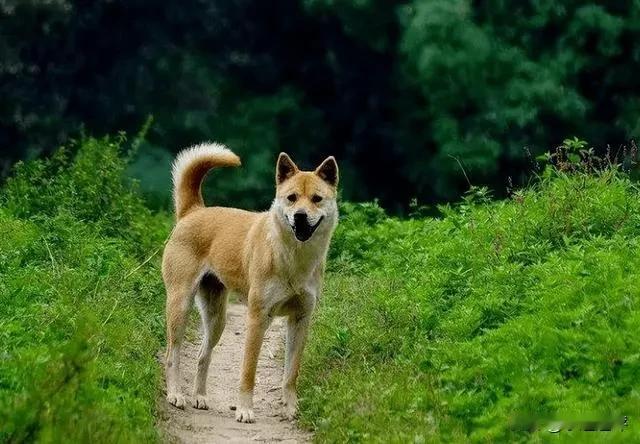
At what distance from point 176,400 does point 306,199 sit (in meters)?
1.64

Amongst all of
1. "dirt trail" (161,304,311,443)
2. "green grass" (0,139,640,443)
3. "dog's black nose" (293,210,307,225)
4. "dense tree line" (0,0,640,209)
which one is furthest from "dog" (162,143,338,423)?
"dense tree line" (0,0,640,209)

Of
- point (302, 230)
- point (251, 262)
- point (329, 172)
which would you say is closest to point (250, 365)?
point (251, 262)

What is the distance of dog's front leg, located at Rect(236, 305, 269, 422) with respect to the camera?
7.82m

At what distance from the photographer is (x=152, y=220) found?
13.6 metres

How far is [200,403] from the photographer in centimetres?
820

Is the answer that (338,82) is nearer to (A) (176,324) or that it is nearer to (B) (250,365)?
(A) (176,324)

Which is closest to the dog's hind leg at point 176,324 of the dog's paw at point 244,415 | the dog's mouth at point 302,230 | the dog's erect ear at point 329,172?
the dog's paw at point 244,415

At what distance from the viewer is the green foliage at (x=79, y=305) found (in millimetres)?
5871

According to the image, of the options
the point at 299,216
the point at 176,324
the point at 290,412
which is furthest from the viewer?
the point at 176,324

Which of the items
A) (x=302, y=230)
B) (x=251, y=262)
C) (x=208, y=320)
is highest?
(x=302, y=230)

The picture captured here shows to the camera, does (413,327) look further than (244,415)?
Yes

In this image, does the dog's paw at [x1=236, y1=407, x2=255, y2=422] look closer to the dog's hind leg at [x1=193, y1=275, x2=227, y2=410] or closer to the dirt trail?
the dirt trail

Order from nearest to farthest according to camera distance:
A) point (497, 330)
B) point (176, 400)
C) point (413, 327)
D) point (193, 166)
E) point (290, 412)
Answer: point (497, 330) → point (290, 412) → point (176, 400) → point (413, 327) → point (193, 166)

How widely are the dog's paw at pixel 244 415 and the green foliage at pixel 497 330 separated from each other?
0.36 meters
